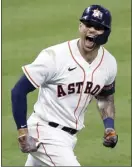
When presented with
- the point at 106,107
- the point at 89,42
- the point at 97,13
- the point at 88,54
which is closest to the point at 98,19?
the point at 97,13

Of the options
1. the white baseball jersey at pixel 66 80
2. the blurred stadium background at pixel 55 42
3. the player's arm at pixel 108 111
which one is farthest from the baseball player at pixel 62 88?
the blurred stadium background at pixel 55 42

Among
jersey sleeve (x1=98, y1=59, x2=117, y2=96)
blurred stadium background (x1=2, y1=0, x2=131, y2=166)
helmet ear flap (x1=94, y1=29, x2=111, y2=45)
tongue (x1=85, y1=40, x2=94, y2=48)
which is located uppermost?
helmet ear flap (x1=94, y1=29, x2=111, y2=45)

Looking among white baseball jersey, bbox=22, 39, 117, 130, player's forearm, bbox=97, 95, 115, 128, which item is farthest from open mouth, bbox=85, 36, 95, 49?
player's forearm, bbox=97, 95, 115, 128

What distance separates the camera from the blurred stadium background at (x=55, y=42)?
26.0 feet

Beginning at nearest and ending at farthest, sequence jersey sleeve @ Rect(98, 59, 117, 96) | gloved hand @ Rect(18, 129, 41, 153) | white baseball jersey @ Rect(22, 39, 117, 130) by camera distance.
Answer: gloved hand @ Rect(18, 129, 41, 153)
white baseball jersey @ Rect(22, 39, 117, 130)
jersey sleeve @ Rect(98, 59, 117, 96)

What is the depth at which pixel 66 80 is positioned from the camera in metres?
5.19

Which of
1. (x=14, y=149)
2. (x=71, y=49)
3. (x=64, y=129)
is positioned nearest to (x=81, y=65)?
(x=71, y=49)

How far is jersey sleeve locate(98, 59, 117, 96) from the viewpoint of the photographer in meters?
5.40

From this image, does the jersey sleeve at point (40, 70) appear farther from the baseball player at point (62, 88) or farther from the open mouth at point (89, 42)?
the open mouth at point (89, 42)

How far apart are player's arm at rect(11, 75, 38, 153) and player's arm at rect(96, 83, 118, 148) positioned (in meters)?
0.73

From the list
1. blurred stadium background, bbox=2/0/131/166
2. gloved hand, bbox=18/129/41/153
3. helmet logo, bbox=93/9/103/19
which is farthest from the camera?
blurred stadium background, bbox=2/0/131/166

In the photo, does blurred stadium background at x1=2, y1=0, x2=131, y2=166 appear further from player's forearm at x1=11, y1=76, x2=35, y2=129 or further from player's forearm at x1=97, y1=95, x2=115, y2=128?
player's forearm at x1=11, y1=76, x2=35, y2=129

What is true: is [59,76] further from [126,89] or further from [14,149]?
[126,89]

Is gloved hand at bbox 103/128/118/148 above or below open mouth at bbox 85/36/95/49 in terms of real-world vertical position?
below
